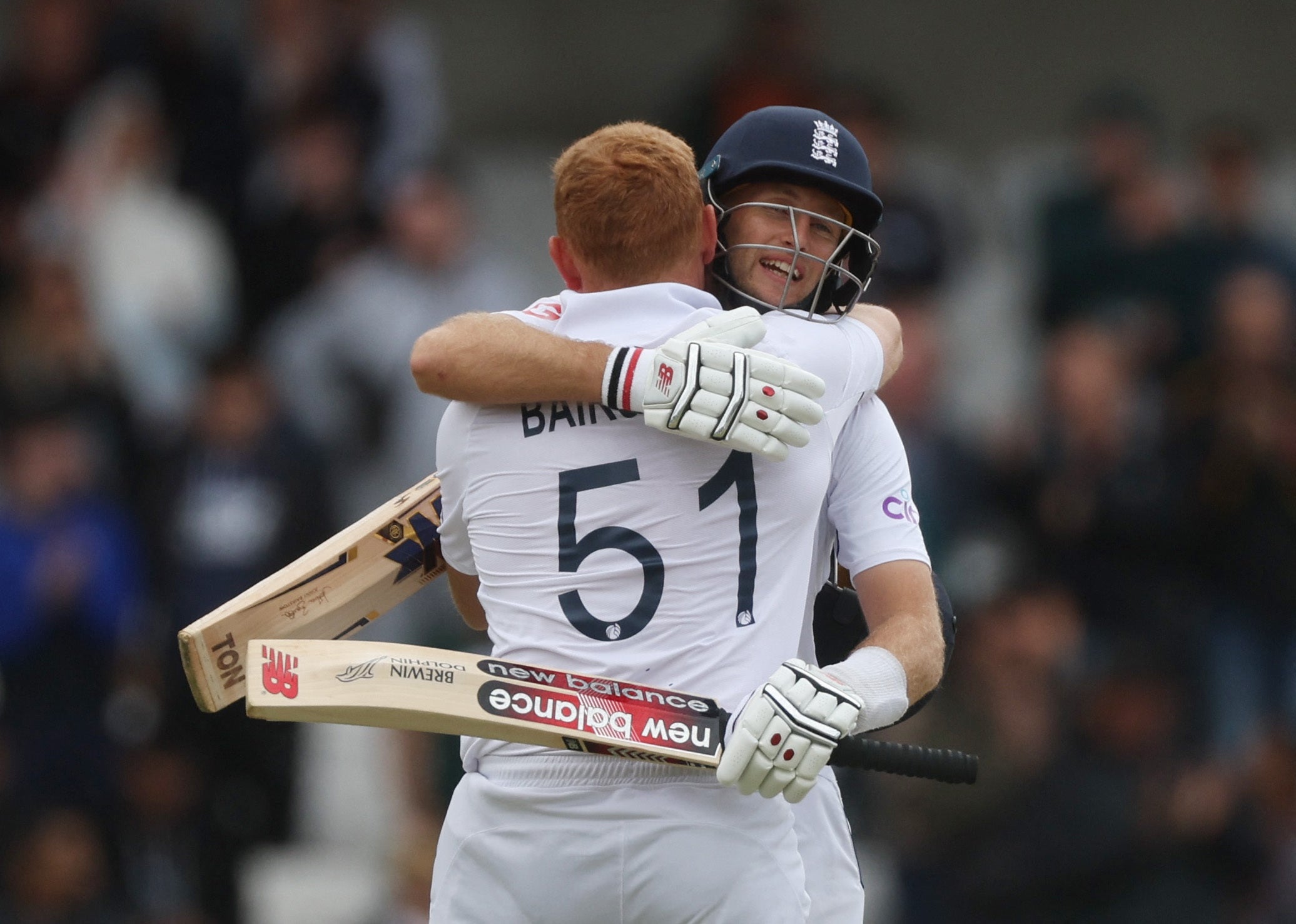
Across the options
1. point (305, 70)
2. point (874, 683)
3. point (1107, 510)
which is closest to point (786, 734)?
point (874, 683)

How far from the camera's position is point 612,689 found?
3303mm

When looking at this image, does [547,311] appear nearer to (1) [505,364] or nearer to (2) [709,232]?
Answer: (1) [505,364]

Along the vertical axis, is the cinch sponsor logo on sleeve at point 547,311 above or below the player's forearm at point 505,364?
above

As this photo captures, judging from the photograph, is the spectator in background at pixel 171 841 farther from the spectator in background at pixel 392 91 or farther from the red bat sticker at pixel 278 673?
the red bat sticker at pixel 278 673

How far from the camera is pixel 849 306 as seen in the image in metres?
3.82

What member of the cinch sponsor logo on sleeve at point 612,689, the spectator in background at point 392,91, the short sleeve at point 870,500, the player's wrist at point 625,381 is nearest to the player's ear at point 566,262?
the player's wrist at point 625,381

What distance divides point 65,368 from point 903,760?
18.7ft

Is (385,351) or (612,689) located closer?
(612,689)

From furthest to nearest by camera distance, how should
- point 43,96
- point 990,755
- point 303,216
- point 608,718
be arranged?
point 43,96, point 303,216, point 990,755, point 608,718

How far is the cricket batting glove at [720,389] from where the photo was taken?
3234 millimetres

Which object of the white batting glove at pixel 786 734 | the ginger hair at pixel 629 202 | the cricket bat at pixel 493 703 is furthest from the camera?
the ginger hair at pixel 629 202

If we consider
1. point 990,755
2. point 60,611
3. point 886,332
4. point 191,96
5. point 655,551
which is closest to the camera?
point 655,551

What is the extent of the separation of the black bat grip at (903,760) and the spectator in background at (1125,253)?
526 centimetres

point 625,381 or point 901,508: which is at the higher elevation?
point 625,381
